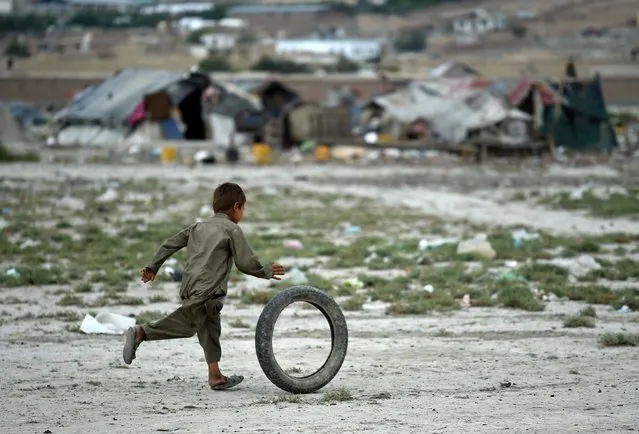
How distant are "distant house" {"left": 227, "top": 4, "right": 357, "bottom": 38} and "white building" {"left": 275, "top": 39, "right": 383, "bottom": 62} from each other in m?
13.3

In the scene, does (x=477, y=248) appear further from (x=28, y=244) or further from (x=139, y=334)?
(x=139, y=334)

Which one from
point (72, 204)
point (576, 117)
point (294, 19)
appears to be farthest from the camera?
point (294, 19)

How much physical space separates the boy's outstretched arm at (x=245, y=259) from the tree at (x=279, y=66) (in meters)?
68.9

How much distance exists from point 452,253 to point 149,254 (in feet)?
11.0

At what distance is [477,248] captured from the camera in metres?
14.6

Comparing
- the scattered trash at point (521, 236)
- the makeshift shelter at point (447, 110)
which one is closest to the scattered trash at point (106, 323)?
the scattered trash at point (521, 236)

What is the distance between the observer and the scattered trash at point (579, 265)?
13.2 metres

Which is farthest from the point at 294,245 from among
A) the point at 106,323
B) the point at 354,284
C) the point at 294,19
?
the point at 294,19

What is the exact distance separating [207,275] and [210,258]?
0.10 m

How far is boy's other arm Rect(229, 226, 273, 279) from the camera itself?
7383 millimetres

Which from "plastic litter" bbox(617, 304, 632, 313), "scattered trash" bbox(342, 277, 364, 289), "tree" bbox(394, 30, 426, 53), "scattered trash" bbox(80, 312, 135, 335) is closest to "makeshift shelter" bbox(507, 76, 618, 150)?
"scattered trash" bbox(342, 277, 364, 289)

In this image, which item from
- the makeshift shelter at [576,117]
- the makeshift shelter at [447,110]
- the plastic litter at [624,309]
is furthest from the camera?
the makeshift shelter at [447,110]

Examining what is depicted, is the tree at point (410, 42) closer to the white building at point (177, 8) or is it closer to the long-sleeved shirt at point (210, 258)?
the white building at point (177, 8)

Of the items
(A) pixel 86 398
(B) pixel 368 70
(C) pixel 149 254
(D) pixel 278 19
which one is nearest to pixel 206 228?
(A) pixel 86 398
